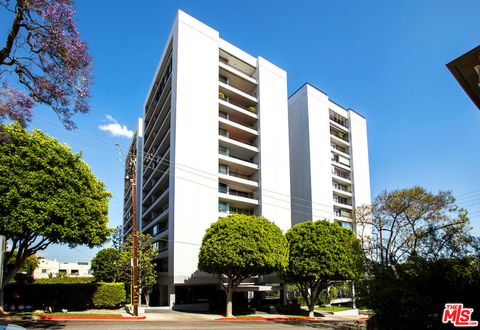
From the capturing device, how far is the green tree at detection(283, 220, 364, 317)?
1451 inches

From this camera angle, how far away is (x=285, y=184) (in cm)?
5016

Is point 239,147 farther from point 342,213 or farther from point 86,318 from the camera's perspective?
point 86,318

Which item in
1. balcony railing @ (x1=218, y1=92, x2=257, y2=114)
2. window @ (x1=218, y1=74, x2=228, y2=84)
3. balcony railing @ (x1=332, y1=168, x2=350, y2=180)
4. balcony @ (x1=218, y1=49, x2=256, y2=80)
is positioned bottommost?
balcony railing @ (x1=332, y1=168, x2=350, y2=180)

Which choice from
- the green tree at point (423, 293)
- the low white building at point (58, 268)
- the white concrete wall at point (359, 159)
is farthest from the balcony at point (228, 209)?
the low white building at point (58, 268)

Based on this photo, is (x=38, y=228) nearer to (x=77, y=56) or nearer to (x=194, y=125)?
(x=77, y=56)

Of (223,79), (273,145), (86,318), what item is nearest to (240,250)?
(86,318)

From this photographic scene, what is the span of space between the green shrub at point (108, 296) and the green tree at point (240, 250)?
8.65m

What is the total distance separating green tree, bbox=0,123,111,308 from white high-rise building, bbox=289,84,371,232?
1399 inches

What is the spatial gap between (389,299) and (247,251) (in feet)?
67.1

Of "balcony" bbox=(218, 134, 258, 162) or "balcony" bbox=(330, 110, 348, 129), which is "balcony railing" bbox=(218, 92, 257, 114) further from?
"balcony" bbox=(330, 110, 348, 129)

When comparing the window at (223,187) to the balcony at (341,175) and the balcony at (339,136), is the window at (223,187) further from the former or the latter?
the balcony at (339,136)

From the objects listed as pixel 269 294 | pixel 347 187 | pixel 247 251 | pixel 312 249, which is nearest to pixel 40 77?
pixel 247 251

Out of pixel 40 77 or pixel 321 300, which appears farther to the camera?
pixel 321 300

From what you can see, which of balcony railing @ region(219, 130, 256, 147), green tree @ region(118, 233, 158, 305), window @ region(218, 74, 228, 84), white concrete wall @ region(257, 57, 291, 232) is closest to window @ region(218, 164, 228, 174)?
balcony railing @ region(219, 130, 256, 147)
